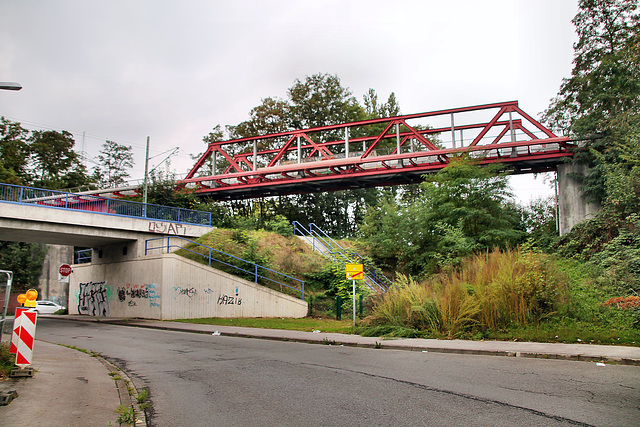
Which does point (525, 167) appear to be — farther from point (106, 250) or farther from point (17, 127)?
point (17, 127)

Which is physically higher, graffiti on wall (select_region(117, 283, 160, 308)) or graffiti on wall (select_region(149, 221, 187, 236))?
graffiti on wall (select_region(149, 221, 187, 236))

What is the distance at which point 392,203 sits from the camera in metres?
30.7

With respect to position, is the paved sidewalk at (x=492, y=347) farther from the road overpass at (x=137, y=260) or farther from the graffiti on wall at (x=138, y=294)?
the graffiti on wall at (x=138, y=294)

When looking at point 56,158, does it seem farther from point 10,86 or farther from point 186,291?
point 10,86

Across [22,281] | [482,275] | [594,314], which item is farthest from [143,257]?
[22,281]

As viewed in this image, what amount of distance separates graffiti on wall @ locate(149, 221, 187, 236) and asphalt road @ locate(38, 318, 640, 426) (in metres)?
17.2

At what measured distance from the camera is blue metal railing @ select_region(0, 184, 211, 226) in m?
23.0

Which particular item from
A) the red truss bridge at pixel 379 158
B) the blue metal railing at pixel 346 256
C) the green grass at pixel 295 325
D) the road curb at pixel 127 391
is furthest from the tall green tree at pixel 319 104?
the road curb at pixel 127 391

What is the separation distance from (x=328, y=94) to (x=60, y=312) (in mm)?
34109

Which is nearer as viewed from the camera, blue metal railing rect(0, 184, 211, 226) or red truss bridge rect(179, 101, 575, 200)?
blue metal railing rect(0, 184, 211, 226)

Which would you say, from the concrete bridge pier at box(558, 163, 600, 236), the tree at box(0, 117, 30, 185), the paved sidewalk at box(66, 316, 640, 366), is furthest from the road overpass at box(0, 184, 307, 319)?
the tree at box(0, 117, 30, 185)

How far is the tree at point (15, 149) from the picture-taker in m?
53.1

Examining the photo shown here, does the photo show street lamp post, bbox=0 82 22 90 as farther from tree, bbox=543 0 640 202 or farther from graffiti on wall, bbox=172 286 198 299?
tree, bbox=543 0 640 202

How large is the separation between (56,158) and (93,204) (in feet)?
137
